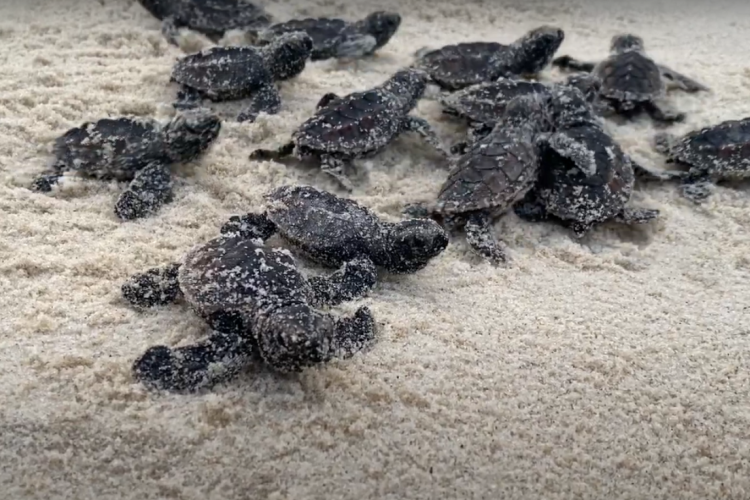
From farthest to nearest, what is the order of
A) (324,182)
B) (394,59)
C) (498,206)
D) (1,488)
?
1. (394,59)
2. (324,182)
3. (498,206)
4. (1,488)

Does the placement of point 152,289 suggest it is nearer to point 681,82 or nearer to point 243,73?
point 243,73

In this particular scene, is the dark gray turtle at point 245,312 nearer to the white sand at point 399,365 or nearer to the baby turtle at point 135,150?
the white sand at point 399,365

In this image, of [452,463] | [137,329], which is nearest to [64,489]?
[137,329]

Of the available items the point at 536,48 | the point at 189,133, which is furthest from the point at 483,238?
the point at 536,48

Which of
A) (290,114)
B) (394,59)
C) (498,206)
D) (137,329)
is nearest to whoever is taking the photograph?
(137,329)

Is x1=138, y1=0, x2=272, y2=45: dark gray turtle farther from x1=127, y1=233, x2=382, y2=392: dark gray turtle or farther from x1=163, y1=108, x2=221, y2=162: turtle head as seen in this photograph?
x1=127, y1=233, x2=382, y2=392: dark gray turtle

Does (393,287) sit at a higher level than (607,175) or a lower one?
lower

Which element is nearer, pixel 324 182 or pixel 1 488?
pixel 1 488

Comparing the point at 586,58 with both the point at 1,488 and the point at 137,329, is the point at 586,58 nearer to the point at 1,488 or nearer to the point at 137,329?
the point at 137,329
